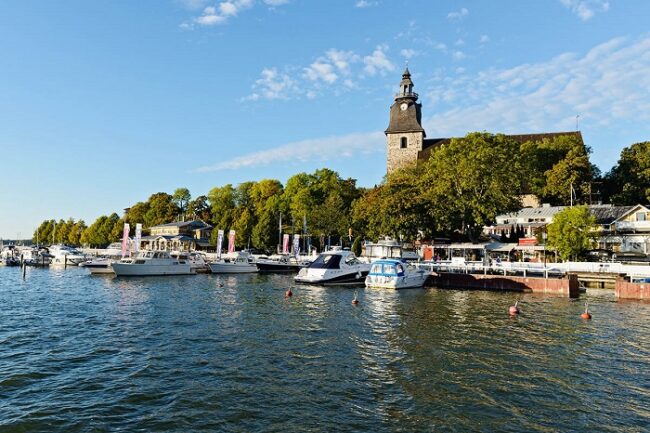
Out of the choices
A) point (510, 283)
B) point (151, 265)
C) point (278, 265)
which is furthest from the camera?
point (278, 265)

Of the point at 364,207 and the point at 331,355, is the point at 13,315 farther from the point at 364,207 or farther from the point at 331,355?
the point at 364,207

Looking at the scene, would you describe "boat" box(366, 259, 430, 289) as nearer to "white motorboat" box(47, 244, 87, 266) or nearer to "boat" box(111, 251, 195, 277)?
"boat" box(111, 251, 195, 277)

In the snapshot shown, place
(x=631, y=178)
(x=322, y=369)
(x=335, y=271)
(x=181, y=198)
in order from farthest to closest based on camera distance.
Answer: (x=181, y=198), (x=631, y=178), (x=335, y=271), (x=322, y=369)

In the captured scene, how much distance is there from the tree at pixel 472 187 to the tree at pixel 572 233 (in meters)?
9.24

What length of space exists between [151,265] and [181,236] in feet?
181

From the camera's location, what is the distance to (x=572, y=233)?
51.0 meters

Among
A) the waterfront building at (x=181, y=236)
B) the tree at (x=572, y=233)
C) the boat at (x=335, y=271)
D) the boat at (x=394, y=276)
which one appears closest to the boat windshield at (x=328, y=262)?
the boat at (x=335, y=271)

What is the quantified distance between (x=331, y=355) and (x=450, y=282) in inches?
1234

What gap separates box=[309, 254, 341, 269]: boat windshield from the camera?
158 feet

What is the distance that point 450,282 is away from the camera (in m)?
47.2

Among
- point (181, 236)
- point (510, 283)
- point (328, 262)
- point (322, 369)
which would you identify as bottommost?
point (322, 369)

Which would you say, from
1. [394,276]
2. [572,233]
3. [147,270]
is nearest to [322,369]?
[394,276]

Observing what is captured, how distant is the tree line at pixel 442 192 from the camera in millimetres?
62219

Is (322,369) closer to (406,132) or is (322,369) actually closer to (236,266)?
(236,266)
